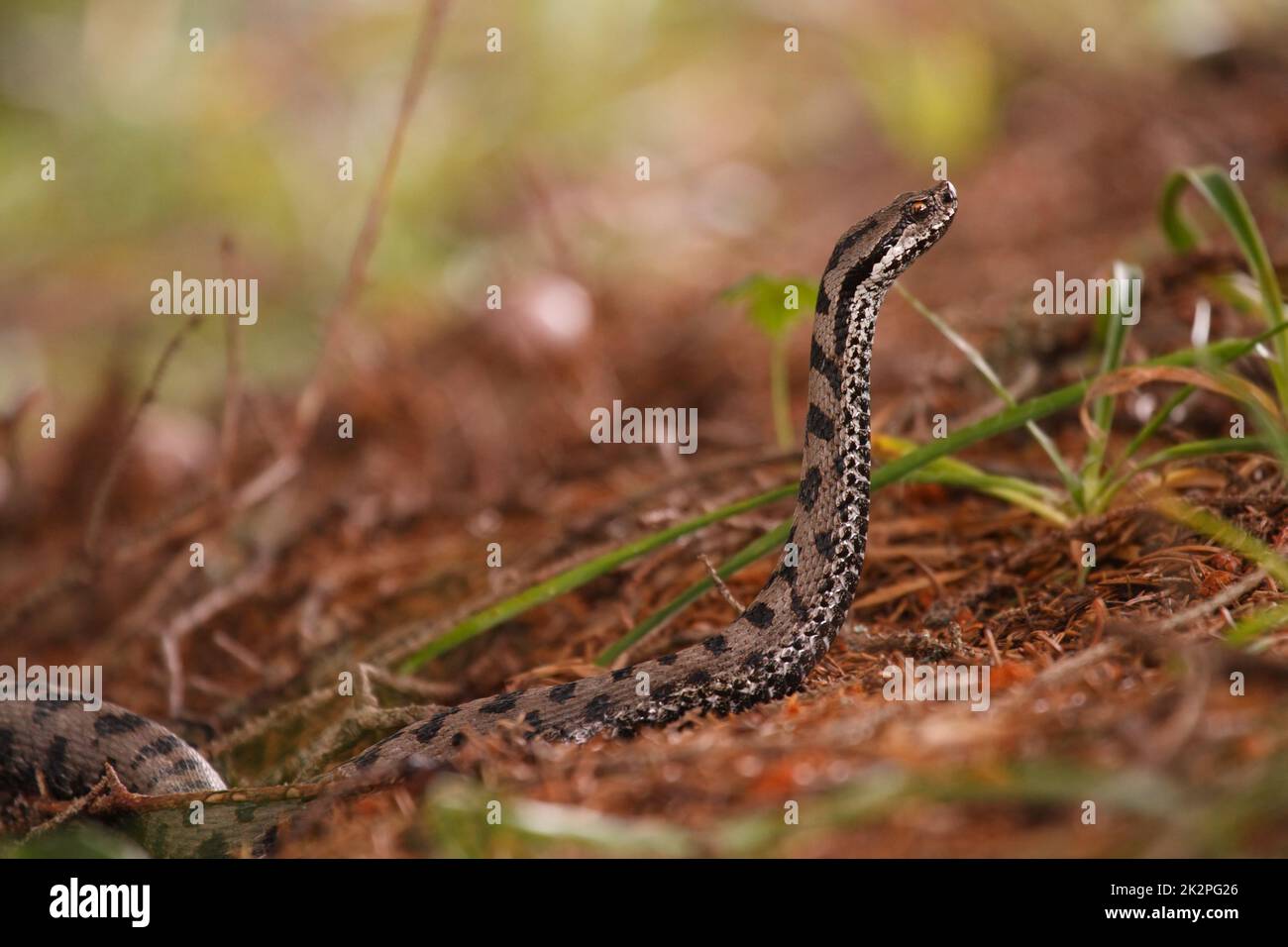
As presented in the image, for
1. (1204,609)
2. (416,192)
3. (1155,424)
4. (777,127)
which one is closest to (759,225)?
(777,127)

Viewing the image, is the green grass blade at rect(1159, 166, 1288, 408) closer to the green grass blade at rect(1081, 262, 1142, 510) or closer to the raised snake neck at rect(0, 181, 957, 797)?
the green grass blade at rect(1081, 262, 1142, 510)

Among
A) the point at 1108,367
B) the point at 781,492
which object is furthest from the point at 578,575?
the point at 1108,367
